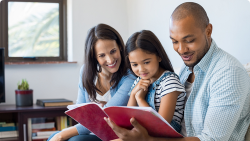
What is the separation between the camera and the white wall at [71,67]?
2.86 m

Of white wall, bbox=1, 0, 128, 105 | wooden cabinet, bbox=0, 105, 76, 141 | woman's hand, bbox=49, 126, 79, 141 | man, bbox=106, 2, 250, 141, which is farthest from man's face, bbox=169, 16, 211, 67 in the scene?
white wall, bbox=1, 0, 128, 105

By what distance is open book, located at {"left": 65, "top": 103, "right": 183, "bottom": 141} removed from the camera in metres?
0.90

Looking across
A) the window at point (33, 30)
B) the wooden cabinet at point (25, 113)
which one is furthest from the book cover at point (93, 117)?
the window at point (33, 30)

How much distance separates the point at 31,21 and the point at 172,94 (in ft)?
7.83

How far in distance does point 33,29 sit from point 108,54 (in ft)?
5.99

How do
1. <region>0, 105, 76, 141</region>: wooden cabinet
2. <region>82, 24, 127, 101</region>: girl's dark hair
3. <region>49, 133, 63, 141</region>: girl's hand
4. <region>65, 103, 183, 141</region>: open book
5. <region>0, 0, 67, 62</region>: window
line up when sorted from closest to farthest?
1. <region>65, 103, 183, 141</region>: open book
2. <region>49, 133, 63, 141</region>: girl's hand
3. <region>82, 24, 127, 101</region>: girl's dark hair
4. <region>0, 105, 76, 141</region>: wooden cabinet
5. <region>0, 0, 67, 62</region>: window

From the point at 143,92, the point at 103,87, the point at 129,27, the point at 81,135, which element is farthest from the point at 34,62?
the point at 143,92

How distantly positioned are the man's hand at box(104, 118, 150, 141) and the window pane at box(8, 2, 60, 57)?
7.61 ft

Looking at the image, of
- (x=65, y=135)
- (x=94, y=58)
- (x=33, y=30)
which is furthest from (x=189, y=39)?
(x=33, y=30)

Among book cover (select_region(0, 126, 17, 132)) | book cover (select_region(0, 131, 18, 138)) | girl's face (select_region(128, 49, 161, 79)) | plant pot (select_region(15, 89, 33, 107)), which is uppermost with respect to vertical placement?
girl's face (select_region(128, 49, 161, 79))

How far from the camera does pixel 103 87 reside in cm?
171

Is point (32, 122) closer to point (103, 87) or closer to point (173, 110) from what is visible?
point (103, 87)

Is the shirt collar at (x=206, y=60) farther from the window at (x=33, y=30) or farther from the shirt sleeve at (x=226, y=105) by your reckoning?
the window at (x=33, y=30)

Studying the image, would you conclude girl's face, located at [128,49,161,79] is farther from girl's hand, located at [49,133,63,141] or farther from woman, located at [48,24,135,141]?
girl's hand, located at [49,133,63,141]
